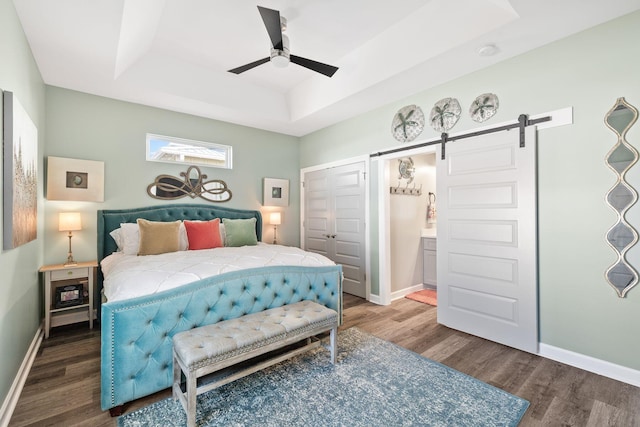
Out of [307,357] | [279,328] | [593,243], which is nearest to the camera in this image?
[279,328]

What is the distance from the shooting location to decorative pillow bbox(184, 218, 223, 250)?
3619 millimetres

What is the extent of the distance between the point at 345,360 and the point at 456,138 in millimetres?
2568

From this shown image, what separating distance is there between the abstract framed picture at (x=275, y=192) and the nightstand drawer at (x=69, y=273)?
2.62m

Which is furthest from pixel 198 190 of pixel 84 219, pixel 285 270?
pixel 285 270

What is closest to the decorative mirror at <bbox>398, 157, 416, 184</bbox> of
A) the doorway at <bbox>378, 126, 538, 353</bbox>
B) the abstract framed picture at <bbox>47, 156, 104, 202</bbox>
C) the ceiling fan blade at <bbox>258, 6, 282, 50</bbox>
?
the doorway at <bbox>378, 126, 538, 353</bbox>

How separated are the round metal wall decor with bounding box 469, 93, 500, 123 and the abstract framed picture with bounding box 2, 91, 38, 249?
3.81m

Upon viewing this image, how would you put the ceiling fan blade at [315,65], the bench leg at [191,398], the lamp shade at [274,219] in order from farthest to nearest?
the lamp shade at [274,219] → the ceiling fan blade at [315,65] → the bench leg at [191,398]

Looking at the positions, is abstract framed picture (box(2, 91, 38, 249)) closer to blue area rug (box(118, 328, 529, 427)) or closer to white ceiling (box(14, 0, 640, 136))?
white ceiling (box(14, 0, 640, 136))

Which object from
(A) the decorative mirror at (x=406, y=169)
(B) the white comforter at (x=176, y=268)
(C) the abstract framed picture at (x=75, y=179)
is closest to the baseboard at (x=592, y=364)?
(B) the white comforter at (x=176, y=268)

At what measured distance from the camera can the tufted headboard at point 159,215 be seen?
11.8 feet

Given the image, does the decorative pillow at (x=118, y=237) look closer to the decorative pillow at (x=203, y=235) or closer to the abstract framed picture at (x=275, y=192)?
the decorative pillow at (x=203, y=235)

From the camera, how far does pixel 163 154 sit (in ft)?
13.7

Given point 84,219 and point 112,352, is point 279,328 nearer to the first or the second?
point 112,352

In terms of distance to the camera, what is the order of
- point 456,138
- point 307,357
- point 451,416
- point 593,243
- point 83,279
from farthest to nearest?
1. point 83,279
2. point 456,138
3. point 307,357
4. point 593,243
5. point 451,416
